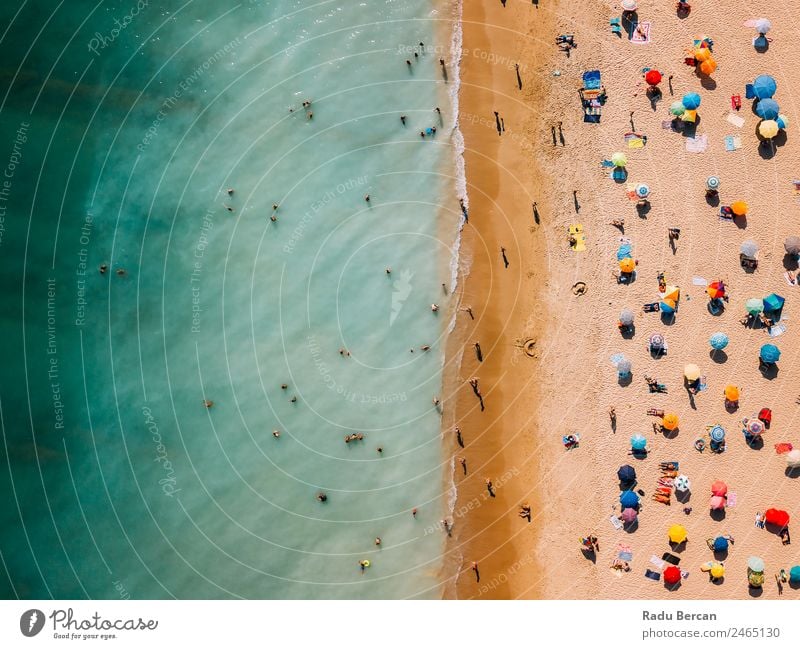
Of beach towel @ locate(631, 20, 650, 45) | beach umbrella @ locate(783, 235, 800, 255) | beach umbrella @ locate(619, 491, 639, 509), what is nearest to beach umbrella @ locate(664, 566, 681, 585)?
beach umbrella @ locate(619, 491, 639, 509)

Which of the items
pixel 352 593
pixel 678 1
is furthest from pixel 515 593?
pixel 678 1

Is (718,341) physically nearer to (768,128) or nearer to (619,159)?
(619,159)

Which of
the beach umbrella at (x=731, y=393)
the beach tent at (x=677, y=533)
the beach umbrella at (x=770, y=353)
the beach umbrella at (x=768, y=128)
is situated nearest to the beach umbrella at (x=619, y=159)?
the beach umbrella at (x=768, y=128)

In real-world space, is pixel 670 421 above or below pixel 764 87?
below

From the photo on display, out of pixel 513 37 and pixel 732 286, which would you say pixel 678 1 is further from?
pixel 732 286

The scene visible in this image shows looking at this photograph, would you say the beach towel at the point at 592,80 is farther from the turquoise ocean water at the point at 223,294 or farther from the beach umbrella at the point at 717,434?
the beach umbrella at the point at 717,434

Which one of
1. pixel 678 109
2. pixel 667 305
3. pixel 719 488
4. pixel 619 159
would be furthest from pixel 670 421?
pixel 678 109

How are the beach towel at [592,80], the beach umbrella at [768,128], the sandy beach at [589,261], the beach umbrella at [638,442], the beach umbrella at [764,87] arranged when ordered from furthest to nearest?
the sandy beach at [589,261] → the beach towel at [592,80] → the beach umbrella at [638,442] → the beach umbrella at [764,87] → the beach umbrella at [768,128]
